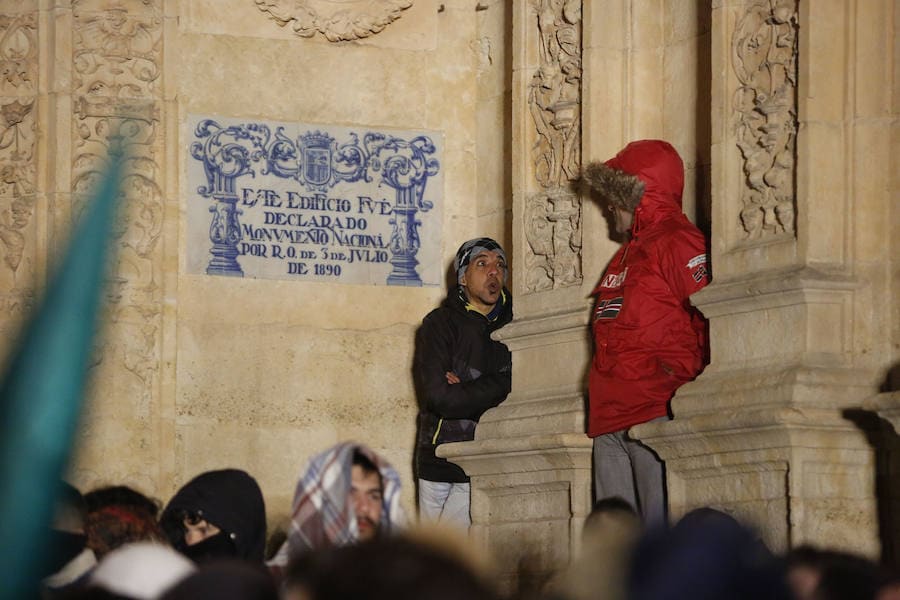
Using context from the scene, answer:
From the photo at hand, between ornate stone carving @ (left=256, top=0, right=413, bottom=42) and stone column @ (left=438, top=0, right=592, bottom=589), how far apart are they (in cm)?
98

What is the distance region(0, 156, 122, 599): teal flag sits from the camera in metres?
2.36

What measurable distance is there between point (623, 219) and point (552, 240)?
94cm

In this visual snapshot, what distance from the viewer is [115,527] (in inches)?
223

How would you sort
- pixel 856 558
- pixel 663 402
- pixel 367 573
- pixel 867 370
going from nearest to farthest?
pixel 367 573
pixel 856 558
pixel 867 370
pixel 663 402

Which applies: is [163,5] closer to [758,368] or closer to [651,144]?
[651,144]

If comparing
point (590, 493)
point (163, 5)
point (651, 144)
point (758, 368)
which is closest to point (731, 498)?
point (758, 368)

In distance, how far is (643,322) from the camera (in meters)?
7.66

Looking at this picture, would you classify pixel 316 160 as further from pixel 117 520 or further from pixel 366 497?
pixel 366 497

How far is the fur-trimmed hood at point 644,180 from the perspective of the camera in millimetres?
7883

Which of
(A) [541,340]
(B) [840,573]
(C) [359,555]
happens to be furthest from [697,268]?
(C) [359,555]

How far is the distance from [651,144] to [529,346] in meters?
1.34

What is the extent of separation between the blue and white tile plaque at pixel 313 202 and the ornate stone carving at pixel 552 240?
3.72 feet

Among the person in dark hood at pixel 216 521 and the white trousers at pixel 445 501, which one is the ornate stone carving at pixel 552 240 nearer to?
the white trousers at pixel 445 501

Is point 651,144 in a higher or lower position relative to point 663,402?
higher
